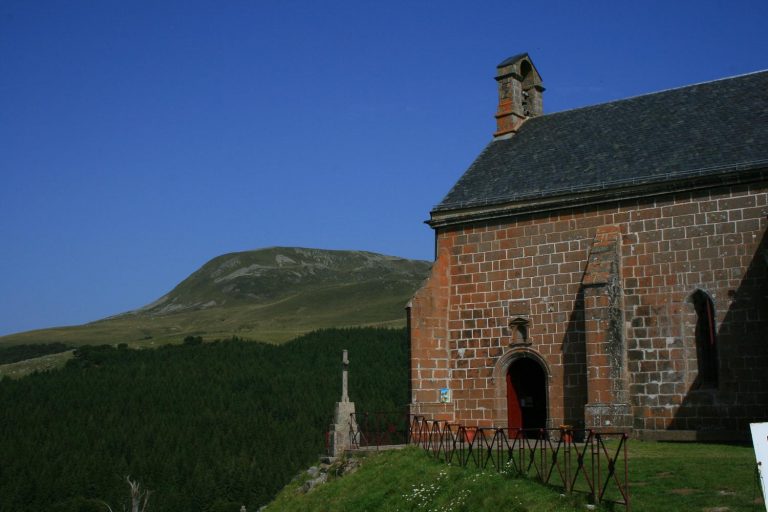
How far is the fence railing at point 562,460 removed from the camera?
564 inches

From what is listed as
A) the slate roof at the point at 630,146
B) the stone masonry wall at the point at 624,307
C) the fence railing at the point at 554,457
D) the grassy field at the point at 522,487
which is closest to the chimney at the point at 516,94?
the slate roof at the point at 630,146

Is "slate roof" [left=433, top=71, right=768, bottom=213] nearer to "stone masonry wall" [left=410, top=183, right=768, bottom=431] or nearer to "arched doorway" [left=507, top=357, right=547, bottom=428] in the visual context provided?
"stone masonry wall" [left=410, top=183, right=768, bottom=431]

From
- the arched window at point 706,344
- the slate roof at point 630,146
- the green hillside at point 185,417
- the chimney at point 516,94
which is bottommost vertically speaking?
the green hillside at point 185,417

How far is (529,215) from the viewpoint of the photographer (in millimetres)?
26719

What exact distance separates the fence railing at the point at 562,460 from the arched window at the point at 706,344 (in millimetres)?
2996

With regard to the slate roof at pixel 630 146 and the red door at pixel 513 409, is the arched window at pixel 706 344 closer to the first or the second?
the slate roof at pixel 630 146

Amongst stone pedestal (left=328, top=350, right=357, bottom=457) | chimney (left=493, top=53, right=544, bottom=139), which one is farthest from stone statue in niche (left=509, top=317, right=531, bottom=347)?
chimney (left=493, top=53, right=544, bottom=139)

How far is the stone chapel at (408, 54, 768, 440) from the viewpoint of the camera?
23.0 meters

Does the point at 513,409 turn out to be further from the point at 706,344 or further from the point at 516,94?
the point at 516,94

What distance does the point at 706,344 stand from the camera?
76.5 feet

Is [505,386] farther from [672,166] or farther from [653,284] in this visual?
[672,166]

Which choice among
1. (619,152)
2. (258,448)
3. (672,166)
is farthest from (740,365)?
(258,448)

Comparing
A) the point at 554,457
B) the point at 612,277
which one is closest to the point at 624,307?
the point at 612,277

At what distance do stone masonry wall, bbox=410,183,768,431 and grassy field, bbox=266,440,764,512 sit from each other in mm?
2067
